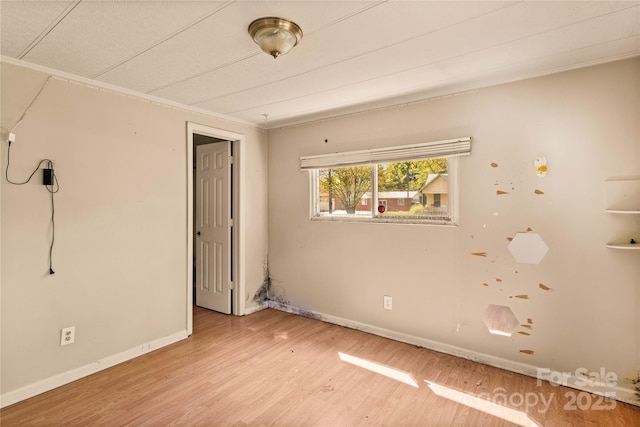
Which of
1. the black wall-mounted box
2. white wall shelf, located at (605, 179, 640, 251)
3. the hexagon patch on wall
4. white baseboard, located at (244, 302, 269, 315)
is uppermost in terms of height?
the black wall-mounted box

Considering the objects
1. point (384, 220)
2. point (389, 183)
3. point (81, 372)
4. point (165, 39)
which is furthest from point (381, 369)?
point (165, 39)

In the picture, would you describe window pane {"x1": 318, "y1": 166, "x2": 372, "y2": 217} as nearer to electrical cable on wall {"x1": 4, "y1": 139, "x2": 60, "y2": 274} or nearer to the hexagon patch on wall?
the hexagon patch on wall

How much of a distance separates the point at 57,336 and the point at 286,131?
289 centimetres

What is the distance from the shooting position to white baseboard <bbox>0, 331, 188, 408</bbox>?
85.3 inches

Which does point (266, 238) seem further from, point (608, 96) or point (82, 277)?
point (608, 96)

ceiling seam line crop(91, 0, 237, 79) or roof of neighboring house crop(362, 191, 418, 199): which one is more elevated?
ceiling seam line crop(91, 0, 237, 79)

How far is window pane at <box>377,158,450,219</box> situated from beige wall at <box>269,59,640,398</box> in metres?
0.17

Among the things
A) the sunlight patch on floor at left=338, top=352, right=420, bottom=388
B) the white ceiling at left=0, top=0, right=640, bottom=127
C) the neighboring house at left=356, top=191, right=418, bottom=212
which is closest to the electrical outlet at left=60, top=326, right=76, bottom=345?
the white ceiling at left=0, top=0, right=640, bottom=127

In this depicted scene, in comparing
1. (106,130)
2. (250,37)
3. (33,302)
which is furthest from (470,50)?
(33,302)

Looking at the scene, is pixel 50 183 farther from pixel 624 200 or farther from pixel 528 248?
pixel 624 200

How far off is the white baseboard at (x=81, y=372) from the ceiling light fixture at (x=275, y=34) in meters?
2.67

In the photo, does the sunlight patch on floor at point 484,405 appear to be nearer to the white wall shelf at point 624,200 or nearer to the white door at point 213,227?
the white wall shelf at point 624,200

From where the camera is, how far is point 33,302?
227 centimetres

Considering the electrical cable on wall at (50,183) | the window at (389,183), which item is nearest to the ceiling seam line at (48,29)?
the electrical cable on wall at (50,183)
